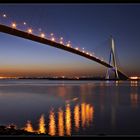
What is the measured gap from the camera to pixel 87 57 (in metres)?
27.3

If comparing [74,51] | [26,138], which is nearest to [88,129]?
[26,138]

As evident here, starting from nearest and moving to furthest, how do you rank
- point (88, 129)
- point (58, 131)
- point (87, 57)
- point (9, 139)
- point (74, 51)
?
point (9, 139) < point (58, 131) < point (88, 129) < point (74, 51) < point (87, 57)

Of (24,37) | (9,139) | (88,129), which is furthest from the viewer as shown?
(24,37)

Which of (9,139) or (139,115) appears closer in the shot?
(9,139)

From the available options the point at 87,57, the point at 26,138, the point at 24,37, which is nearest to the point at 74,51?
the point at 87,57

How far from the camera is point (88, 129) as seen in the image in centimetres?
919

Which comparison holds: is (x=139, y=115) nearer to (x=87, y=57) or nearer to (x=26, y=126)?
(x=26, y=126)
